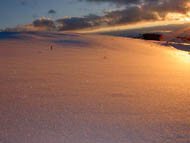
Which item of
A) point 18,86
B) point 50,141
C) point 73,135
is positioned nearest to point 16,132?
point 50,141

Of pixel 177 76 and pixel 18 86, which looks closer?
pixel 18 86

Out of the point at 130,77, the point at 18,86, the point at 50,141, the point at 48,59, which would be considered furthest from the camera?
the point at 48,59

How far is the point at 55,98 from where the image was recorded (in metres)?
1.82

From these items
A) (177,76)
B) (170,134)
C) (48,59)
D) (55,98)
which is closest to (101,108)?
(55,98)

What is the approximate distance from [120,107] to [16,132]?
2.61ft

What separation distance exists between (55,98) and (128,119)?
26.1 inches

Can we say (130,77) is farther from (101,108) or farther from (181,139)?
(181,139)

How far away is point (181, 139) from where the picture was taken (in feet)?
4.21

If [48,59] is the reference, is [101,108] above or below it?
below

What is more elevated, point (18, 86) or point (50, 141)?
point (18, 86)

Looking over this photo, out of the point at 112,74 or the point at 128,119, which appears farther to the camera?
the point at 112,74

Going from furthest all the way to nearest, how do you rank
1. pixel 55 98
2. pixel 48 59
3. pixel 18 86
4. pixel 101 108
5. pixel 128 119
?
pixel 48 59, pixel 18 86, pixel 55 98, pixel 101 108, pixel 128 119

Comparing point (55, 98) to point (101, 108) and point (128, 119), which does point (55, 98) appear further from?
point (128, 119)

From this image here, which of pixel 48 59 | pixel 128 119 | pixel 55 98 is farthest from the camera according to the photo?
pixel 48 59
